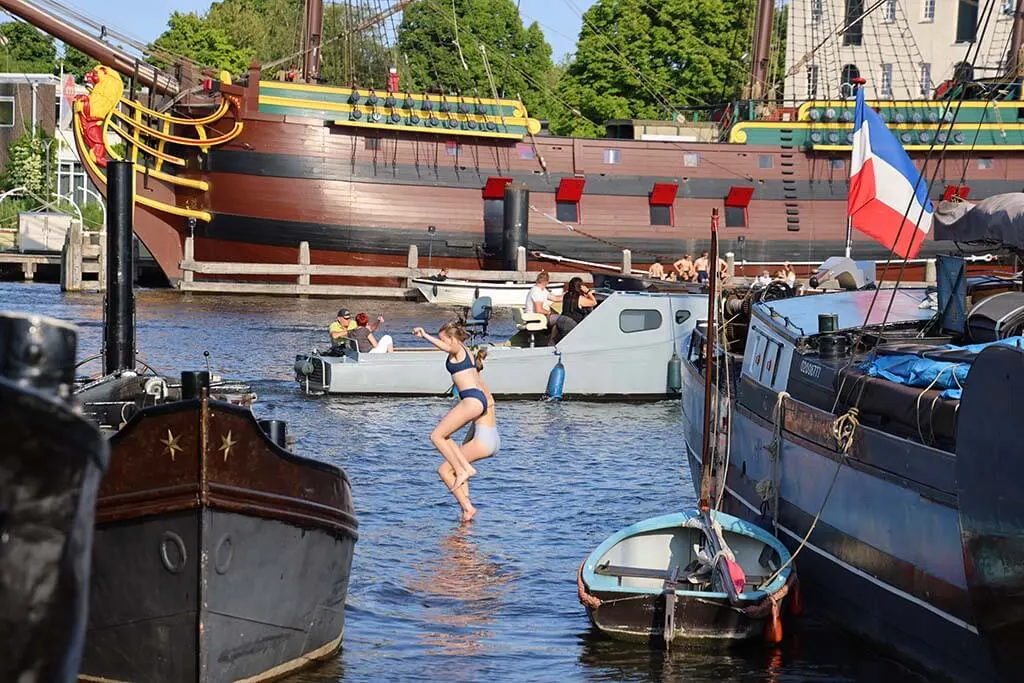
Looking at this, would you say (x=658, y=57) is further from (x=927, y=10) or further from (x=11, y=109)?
(x=11, y=109)

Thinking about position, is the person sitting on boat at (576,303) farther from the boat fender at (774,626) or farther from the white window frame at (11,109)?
the white window frame at (11,109)

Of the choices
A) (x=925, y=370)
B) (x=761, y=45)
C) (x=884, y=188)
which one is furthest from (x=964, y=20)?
(x=925, y=370)

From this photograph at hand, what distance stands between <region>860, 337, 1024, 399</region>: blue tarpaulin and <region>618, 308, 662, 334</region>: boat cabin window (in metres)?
12.9

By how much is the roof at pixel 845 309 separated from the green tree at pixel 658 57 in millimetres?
61065

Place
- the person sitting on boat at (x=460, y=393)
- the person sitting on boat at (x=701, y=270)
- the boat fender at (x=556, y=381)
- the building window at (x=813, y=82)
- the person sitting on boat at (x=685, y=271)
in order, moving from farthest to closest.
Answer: the building window at (x=813, y=82) < the person sitting on boat at (x=685, y=271) < the person sitting on boat at (x=701, y=270) < the boat fender at (x=556, y=381) < the person sitting on boat at (x=460, y=393)

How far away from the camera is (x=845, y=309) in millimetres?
14453

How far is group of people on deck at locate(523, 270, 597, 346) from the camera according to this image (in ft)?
80.3

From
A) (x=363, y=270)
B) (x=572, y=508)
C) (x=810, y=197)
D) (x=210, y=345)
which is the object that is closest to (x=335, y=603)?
(x=572, y=508)

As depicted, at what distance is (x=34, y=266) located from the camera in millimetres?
51312

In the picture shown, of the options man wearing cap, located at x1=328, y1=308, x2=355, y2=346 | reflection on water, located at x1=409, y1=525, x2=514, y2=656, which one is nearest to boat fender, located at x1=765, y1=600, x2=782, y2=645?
reflection on water, located at x1=409, y1=525, x2=514, y2=656

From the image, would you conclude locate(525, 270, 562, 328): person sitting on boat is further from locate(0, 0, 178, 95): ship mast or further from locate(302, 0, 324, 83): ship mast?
locate(302, 0, 324, 83): ship mast

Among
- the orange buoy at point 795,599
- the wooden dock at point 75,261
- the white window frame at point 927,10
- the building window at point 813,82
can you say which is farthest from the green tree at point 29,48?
the orange buoy at point 795,599

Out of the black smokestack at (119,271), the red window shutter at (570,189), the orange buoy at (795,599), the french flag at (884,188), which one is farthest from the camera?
the red window shutter at (570,189)

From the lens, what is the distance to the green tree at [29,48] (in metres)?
98.4
